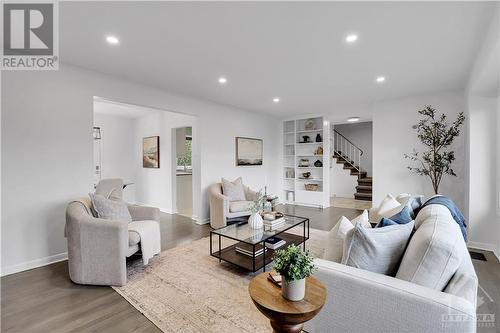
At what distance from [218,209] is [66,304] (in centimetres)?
256

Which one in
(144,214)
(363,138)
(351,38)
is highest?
(351,38)

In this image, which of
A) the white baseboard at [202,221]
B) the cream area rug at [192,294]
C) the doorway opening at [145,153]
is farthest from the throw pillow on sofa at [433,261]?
the doorway opening at [145,153]

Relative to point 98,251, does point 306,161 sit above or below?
above

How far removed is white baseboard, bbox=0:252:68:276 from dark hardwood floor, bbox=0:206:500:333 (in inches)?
3.5

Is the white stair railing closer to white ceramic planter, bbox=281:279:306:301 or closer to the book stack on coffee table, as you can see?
the book stack on coffee table

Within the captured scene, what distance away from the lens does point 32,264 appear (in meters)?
2.85

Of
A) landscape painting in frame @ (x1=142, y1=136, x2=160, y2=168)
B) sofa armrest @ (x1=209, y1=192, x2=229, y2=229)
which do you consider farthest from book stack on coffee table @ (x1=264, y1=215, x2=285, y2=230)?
landscape painting in frame @ (x1=142, y1=136, x2=160, y2=168)

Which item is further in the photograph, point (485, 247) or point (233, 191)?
point (233, 191)

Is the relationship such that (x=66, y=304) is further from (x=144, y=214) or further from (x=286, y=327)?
(x=286, y=327)

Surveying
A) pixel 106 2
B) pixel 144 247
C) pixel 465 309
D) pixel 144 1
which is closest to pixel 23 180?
pixel 144 247

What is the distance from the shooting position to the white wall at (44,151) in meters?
2.72

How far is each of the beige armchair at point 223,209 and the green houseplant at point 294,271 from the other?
10.2ft

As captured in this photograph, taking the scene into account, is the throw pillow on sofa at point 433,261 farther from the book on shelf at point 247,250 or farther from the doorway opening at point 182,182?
the doorway opening at point 182,182

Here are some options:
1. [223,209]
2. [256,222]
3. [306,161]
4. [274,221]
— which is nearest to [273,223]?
[274,221]
